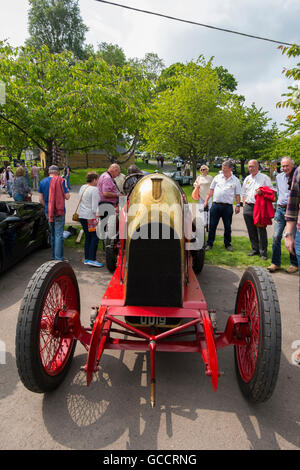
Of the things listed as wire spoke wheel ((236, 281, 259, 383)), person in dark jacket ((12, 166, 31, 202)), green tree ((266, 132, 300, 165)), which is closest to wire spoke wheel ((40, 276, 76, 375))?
wire spoke wheel ((236, 281, 259, 383))

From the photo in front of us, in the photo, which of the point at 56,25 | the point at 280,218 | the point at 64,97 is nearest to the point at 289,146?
the point at 280,218

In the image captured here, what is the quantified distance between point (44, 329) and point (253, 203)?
5.12 meters

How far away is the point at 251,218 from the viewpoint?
6555 mm

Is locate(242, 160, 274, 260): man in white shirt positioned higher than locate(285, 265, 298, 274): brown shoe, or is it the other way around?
locate(242, 160, 274, 260): man in white shirt

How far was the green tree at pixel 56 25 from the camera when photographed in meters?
30.3

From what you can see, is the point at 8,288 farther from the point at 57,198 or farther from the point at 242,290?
the point at 242,290

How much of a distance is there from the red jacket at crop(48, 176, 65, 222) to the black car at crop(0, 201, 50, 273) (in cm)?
62

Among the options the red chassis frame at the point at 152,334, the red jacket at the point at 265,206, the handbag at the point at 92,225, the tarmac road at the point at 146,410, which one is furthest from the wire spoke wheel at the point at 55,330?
the red jacket at the point at 265,206

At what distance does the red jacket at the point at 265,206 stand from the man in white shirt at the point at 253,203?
13 centimetres

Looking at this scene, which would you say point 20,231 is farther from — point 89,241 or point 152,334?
point 152,334

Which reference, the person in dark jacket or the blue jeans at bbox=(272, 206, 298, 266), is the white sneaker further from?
the blue jeans at bbox=(272, 206, 298, 266)

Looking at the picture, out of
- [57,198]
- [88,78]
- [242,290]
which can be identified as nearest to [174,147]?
[88,78]

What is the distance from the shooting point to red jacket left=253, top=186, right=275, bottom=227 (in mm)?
6078
